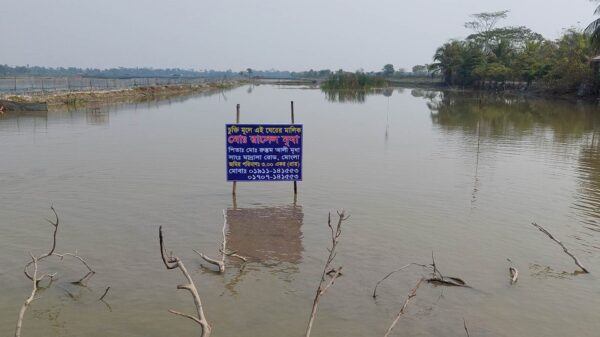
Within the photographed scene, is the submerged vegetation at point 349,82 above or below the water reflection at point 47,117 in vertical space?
above

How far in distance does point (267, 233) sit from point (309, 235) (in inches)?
27.6

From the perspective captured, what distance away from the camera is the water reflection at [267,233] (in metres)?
7.45

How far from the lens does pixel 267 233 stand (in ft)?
27.5

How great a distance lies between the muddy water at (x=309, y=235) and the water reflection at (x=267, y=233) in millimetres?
36

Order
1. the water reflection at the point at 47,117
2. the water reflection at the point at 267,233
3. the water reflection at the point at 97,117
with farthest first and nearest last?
the water reflection at the point at 97,117
the water reflection at the point at 47,117
the water reflection at the point at 267,233

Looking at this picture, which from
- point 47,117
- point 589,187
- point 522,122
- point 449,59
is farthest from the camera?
point 449,59

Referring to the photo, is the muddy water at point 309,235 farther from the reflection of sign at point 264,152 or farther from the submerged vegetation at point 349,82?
the submerged vegetation at point 349,82

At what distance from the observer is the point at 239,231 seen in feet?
27.8

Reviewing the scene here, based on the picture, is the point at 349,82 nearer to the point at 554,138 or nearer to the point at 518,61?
the point at 518,61

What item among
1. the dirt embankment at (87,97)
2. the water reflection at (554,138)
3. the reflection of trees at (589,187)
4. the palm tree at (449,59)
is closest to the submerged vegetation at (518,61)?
the palm tree at (449,59)

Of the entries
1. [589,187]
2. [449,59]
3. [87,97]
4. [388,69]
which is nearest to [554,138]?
[589,187]

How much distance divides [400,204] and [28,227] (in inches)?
268

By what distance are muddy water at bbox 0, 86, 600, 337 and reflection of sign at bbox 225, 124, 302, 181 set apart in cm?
64

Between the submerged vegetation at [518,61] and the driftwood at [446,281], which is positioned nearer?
the driftwood at [446,281]
